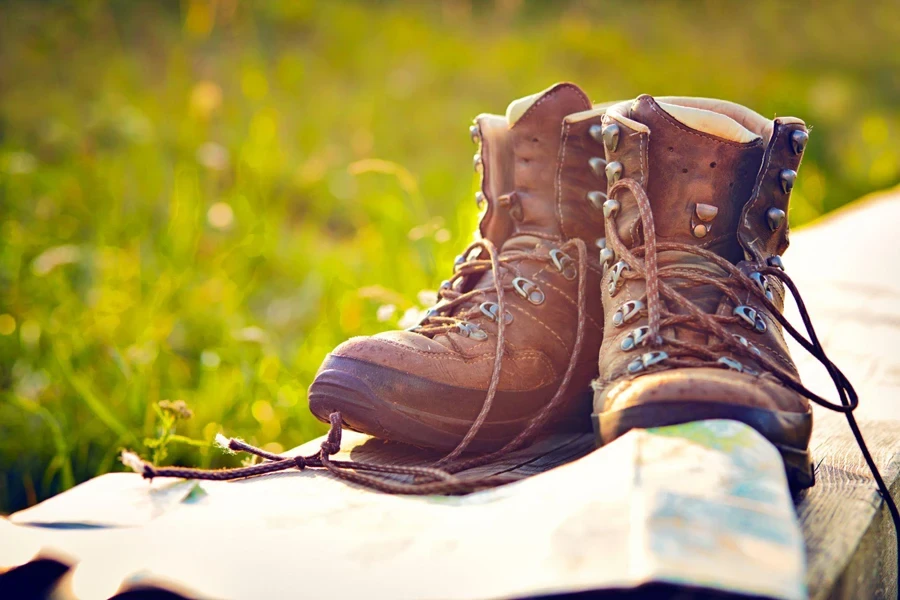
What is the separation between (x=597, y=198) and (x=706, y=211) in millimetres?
239

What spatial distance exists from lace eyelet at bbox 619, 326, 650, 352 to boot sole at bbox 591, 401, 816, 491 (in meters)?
0.12

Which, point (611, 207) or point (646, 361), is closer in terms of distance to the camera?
point (646, 361)

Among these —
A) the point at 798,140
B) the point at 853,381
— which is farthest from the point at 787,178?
the point at 853,381

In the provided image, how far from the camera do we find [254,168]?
3.64m

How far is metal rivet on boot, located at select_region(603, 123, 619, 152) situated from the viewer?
1.19m

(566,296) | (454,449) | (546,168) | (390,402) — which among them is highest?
(546,168)

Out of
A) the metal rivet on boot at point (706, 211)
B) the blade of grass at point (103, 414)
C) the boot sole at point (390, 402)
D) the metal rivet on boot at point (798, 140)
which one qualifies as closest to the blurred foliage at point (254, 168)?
the blade of grass at point (103, 414)

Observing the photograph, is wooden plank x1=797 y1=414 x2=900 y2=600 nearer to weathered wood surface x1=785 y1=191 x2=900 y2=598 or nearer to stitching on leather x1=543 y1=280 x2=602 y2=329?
weathered wood surface x1=785 y1=191 x2=900 y2=598

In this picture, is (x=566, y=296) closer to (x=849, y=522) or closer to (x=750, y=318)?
(x=750, y=318)

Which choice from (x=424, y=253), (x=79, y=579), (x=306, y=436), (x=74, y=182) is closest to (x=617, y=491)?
(x=79, y=579)

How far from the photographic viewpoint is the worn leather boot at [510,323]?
1233 millimetres

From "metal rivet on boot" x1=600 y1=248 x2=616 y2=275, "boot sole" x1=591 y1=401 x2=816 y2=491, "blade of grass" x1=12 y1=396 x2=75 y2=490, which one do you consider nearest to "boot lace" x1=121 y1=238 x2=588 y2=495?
"metal rivet on boot" x1=600 y1=248 x2=616 y2=275

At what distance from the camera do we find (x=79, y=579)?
36.2 inches

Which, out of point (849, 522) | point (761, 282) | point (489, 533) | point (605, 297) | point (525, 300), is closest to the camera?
point (489, 533)
